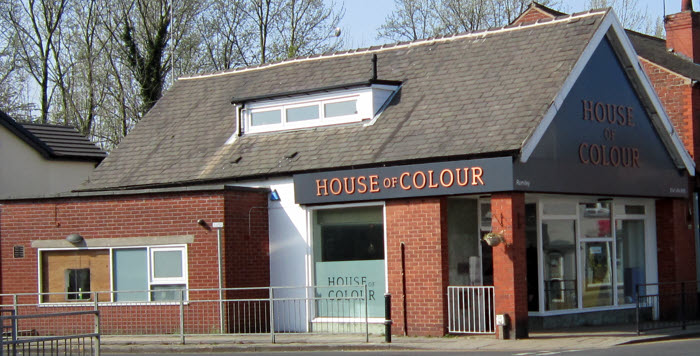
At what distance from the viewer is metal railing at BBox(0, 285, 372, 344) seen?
21609mm

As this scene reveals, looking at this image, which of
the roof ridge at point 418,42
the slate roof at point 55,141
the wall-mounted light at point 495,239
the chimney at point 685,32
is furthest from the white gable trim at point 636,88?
the slate roof at point 55,141

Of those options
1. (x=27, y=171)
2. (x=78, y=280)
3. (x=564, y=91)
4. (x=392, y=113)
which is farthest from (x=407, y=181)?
(x=27, y=171)

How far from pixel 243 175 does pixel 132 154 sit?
475 cm

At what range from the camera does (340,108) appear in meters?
23.7

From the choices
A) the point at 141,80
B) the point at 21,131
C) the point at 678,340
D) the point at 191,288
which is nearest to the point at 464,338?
the point at 678,340

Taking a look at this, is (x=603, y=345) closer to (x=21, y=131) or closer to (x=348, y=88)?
(x=348, y=88)

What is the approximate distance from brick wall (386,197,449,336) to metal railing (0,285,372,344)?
885mm

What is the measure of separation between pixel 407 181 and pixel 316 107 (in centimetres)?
434

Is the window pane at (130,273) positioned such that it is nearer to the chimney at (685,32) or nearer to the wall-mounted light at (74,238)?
the wall-mounted light at (74,238)

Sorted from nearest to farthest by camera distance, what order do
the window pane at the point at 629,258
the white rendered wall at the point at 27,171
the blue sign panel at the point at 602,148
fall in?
the blue sign panel at the point at 602,148
the window pane at the point at 629,258
the white rendered wall at the point at 27,171

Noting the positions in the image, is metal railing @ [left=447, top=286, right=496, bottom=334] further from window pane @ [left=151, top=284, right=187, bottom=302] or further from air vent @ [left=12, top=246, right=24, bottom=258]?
air vent @ [left=12, top=246, right=24, bottom=258]

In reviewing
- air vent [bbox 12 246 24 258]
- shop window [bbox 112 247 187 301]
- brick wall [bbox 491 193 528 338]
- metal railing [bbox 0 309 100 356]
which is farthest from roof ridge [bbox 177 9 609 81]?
metal railing [bbox 0 309 100 356]

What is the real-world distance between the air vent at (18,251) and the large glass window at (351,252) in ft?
23.1

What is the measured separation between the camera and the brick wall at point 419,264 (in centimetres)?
2020
